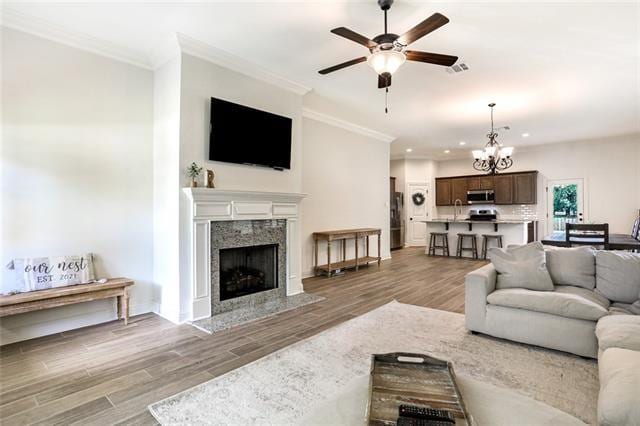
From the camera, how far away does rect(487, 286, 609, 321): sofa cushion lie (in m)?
2.61

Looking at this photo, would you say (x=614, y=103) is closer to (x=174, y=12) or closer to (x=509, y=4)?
(x=509, y=4)

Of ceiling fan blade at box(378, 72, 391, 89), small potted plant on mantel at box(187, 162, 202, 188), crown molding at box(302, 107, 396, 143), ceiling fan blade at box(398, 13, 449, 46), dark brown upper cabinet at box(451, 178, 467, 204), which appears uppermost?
crown molding at box(302, 107, 396, 143)

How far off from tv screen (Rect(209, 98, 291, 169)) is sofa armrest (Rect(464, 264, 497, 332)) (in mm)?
2883

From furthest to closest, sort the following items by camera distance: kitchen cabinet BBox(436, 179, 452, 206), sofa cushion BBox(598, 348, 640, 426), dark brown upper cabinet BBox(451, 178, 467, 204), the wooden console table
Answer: kitchen cabinet BBox(436, 179, 452, 206), dark brown upper cabinet BBox(451, 178, 467, 204), the wooden console table, sofa cushion BBox(598, 348, 640, 426)

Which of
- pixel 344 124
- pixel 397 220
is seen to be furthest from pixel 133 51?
pixel 397 220

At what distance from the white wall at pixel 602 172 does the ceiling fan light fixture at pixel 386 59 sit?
8538mm

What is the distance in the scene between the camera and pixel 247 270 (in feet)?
14.4

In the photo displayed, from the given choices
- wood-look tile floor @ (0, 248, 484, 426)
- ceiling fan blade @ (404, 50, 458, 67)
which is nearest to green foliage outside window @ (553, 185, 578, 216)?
wood-look tile floor @ (0, 248, 484, 426)

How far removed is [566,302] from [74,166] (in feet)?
16.3

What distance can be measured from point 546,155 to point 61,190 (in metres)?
11.1

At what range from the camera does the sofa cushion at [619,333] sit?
6.24ft

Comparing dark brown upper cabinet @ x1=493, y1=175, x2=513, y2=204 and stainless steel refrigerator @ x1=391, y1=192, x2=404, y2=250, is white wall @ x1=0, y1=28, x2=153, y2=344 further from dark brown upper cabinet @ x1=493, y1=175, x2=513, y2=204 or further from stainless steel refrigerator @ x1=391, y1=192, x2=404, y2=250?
dark brown upper cabinet @ x1=493, y1=175, x2=513, y2=204

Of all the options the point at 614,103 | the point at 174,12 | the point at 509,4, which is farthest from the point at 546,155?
the point at 174,12

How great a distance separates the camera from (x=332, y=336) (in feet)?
10.4
